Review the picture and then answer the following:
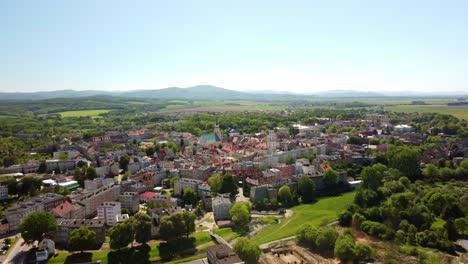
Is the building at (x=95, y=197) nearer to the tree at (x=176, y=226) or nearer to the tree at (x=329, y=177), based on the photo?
the tree at (x=176, y=226)

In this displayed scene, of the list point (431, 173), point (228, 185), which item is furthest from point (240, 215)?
point (431, 173)

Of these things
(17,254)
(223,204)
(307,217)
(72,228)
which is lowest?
(17,254)

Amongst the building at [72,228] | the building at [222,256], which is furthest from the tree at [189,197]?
the building at [222,256]

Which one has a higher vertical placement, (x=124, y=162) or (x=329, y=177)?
(x=329, y=177)

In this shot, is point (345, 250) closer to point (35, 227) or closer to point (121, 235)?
point (121, 235)

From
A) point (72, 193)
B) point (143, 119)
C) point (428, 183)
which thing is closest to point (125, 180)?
point (72, 193)

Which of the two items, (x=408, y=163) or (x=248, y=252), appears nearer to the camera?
(x=248, y=252)
